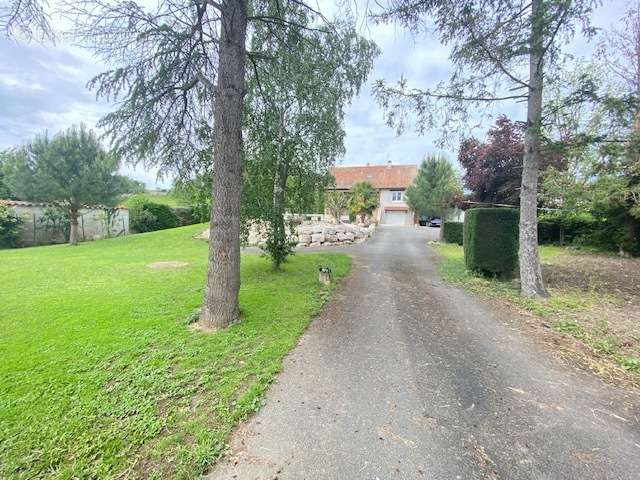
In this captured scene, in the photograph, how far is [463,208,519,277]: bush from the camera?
732cm

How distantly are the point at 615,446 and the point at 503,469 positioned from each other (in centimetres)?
100

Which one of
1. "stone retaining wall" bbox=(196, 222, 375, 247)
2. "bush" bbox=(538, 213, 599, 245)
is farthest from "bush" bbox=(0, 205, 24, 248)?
"bush" bbox=(538, 213, 599, 245)

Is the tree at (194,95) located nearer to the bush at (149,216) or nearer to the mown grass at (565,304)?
the mown grass at (565,304)

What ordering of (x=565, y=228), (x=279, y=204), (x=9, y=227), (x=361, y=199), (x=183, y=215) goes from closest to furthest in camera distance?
1. (x=279, y=204)
2. (x=9, y=227)
3. (x=565, y=228)
4. (x=183, y=215)
5. (x=361, y=199)

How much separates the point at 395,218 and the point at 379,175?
5846 millimetres

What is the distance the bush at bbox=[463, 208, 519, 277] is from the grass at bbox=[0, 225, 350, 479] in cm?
447

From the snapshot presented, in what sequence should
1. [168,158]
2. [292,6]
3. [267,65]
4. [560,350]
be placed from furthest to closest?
[267,65] → [168,158] → [292,6] → [560,350]

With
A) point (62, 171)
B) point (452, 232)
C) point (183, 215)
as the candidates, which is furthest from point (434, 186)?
point (62, 171)

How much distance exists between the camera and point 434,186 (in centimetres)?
1827

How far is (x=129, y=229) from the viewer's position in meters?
20.2

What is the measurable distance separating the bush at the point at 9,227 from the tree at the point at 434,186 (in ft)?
73.3

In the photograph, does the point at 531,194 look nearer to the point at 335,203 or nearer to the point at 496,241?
the point at 496,241

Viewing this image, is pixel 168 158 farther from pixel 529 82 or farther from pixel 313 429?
pixel 529 82

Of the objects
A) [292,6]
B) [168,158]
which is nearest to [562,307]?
[292,6]
